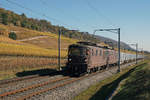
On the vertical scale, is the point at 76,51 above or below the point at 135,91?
above

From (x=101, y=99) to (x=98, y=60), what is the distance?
12.4 metres

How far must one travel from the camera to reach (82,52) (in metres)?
19.8

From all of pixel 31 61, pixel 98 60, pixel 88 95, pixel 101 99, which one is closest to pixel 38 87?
pixel 88 95

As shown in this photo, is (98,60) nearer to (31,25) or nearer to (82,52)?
(82,52)

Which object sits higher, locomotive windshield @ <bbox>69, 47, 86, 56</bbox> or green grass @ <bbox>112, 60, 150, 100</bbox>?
locomotive windshield @ <bbox>69, 47, 86, 56</bbox>

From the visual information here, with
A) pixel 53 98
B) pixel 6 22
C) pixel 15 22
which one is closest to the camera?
pixel 53 98

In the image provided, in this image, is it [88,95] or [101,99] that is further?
[88,95]

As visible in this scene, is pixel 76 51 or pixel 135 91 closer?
pixel 135 91

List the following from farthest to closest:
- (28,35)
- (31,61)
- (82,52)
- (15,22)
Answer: (15,22) < (28,35) < (31,61) < (82,52)

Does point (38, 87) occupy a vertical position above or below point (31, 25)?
below

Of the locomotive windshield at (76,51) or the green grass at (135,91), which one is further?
the locomotive windshield at (76,51)

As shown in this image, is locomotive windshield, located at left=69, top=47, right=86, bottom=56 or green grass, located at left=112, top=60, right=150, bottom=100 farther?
locomotive windshield, located at left=69, top=47, right=86, bottom=56

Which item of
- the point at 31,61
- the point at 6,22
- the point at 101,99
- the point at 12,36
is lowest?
the point at 101,99

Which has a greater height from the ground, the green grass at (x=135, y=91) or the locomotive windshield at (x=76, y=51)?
the locomotive windshield at (x=76, y=51)
